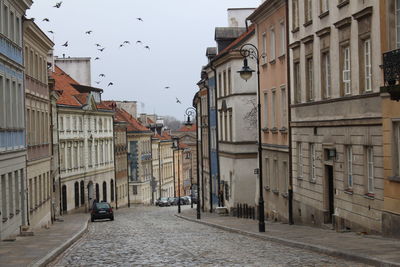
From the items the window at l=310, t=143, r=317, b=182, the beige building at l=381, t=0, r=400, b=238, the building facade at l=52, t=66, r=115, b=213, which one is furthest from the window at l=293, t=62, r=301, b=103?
the building facade at l=52, t=66, r=115, b=213

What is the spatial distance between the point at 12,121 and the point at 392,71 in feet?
57.8

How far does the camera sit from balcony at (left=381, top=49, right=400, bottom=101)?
17844 millimetres

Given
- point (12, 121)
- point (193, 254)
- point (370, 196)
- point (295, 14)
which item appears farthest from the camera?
point (12, 121)

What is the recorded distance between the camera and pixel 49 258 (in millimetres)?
19984

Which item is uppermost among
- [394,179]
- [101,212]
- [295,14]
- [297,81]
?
[295,14]

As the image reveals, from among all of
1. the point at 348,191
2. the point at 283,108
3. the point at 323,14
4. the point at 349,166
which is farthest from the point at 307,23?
the point at 348,191

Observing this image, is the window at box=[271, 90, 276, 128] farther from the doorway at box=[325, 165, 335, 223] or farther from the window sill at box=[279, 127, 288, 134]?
the doorway at box=[325, 165, 335, 223]

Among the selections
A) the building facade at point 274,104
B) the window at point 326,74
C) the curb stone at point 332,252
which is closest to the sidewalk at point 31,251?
the curb stone at point 332,252

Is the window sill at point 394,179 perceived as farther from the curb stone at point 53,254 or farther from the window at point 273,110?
the window at point 273,110

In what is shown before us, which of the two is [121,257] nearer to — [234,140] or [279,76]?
[279,76]

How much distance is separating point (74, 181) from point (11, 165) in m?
36.7

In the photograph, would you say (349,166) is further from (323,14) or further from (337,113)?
(323,14)

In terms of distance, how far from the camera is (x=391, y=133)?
20.5m

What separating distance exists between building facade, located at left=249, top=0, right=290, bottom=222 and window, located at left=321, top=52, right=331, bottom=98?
625 cm
